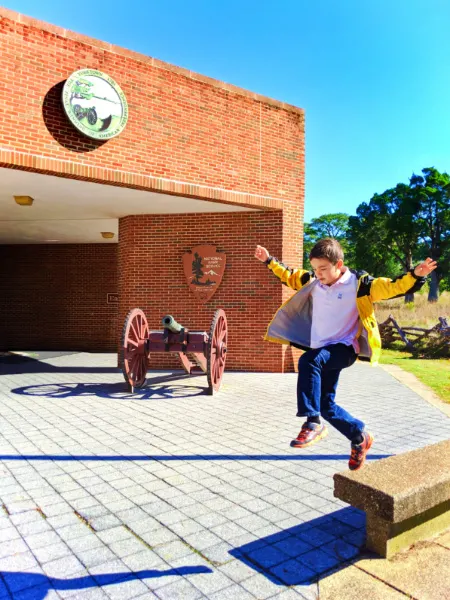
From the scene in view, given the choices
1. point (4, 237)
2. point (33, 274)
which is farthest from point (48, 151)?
point (33, 274)

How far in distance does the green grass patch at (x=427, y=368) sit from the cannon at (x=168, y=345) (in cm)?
362

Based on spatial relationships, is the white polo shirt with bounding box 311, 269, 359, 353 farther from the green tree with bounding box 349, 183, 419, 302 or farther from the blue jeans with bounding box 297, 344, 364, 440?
the green tree with bounding box 349, 183, 419, 302

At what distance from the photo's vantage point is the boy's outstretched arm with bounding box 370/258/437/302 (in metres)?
2.85

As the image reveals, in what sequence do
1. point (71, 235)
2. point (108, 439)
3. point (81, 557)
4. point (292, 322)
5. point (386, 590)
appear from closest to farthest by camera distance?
point (386, 590) < point (81, 557) < point (292, 322) < point (108, 439) < point (71, 235)

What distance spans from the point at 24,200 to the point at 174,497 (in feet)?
25.4

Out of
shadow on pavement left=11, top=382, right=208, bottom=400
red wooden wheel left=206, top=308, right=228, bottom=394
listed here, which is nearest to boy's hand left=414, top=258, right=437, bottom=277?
red wooden wheel left=206, top=308, right=228, bottom=394

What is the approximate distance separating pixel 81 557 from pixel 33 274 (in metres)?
15.2

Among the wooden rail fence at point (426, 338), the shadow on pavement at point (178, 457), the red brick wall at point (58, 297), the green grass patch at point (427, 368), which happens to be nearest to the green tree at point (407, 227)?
the wooden rail fence at point (426, 338)

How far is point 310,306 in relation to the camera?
3.46 meters

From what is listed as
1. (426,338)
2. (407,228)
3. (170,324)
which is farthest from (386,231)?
(170,324)

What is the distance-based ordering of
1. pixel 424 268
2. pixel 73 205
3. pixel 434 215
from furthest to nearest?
pixel 434 215 → pixel 73 205 → pixel 424 268

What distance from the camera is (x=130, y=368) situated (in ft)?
25.9

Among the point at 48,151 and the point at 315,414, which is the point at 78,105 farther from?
the point at 315,414

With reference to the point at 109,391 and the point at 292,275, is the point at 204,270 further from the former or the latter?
the point at 292,275
